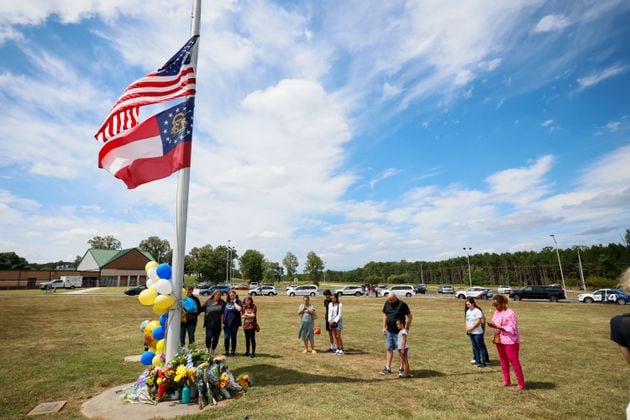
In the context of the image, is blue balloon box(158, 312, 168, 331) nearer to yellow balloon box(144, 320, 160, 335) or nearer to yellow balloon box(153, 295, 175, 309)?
yellow balloon box(144, 320, 160, 335)

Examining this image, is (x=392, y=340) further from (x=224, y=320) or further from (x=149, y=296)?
(x=149, y=296)

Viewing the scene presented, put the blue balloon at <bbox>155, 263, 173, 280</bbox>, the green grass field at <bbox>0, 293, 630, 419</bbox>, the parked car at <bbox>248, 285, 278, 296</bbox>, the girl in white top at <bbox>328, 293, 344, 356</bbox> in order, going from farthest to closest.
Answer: the parked car at <bbox>248, 285, 278, 296</bbox>, the girl in white top at <bbox>328, 293, 344, 356</bbox>, the blue balloon at <bbox>155, 263, 173, 280</bbox>, the green grass field at <bbox>0, 293, 630, 419</bbox>

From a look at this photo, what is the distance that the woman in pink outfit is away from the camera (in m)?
6.72

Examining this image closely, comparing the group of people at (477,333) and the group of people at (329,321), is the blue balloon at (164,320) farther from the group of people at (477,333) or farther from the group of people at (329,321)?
the group of people at (477,333)

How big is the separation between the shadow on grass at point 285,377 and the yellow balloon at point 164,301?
8.37ft

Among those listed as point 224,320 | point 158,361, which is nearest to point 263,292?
point 224,320

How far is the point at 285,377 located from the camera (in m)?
7.68

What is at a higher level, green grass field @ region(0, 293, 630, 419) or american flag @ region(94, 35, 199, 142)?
american flag @ region(94, 35, 199, 142)

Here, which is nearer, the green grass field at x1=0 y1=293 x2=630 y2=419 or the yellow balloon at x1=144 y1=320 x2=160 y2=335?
the green grass field at x1=0 y1=293 x2=630 y2=419

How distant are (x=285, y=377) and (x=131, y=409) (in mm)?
3158

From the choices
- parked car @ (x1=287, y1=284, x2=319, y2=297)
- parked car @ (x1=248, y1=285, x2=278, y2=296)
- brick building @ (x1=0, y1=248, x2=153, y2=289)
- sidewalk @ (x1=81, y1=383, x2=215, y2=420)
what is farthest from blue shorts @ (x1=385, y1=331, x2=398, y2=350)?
brick building @ (x1=0, y1=248, x2=153, y2=289)

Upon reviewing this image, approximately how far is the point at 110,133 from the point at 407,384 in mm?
8332

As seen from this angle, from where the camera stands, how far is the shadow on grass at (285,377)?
7.37 meters

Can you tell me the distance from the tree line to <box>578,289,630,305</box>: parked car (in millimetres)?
26056
